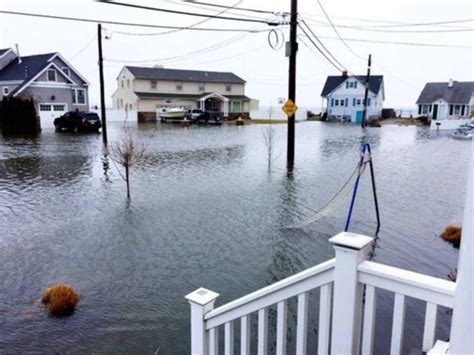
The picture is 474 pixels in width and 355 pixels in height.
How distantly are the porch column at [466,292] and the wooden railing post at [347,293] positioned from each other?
2.17 feet

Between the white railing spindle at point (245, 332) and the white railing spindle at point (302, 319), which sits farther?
the white railing spindle at point (245, 332)

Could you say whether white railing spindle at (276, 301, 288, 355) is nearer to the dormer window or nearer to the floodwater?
the floodwater

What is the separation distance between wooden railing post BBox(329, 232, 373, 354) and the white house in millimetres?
47271

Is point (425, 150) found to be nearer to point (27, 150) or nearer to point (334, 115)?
point (27, 150)

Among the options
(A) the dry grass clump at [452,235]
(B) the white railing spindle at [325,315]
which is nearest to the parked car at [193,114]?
(A) the dry grass clump at [452,235]

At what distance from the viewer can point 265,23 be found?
15.2 metres

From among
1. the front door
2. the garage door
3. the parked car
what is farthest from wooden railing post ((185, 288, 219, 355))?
the front door

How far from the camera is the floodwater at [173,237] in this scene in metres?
4.73

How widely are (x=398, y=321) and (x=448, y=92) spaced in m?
51.0

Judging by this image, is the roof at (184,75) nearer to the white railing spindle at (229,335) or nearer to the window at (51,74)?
the window at (51,74)

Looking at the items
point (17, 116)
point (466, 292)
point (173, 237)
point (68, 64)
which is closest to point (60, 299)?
point (173, 237)

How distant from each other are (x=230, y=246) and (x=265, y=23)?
425 inches

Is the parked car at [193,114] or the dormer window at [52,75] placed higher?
the dormer window at [52,75]

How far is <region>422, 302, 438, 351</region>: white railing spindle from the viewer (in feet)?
6.43
